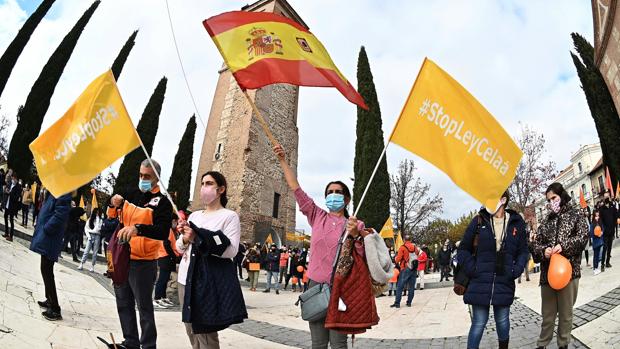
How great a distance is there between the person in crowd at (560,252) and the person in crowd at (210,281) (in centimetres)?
323

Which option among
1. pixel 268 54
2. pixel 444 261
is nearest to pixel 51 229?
pixel 268 54

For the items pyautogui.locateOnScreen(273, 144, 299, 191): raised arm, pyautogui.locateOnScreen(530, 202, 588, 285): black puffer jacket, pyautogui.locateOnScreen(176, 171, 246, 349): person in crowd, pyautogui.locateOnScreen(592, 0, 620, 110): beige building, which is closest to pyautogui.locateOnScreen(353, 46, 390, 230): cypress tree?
pyautogui.locateOnScreen(530, 202, 588, 285): black puffer jacket

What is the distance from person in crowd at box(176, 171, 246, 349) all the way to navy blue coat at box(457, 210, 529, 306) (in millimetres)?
2248

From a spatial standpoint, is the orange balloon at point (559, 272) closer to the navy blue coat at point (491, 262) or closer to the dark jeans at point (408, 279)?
the navy blue coat at point (491, 262)

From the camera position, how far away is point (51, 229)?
4.27 meters

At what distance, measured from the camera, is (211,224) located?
305 cm

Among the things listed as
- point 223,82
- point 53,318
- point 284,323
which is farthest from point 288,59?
point 223,82

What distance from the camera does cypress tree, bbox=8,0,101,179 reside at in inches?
835

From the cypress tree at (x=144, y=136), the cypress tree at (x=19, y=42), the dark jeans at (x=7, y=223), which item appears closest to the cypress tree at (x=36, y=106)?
the cypress tree at (x=19, y=42)

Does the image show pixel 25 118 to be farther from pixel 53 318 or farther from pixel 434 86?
pixel 434 86

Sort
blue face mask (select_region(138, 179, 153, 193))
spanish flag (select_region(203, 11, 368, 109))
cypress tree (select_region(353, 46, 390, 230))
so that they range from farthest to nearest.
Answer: cypress tree (select_region(353, 46, 390, 230)) → spanish flag (select_region(203, 11, 368, 109)) → blue face mask (select_region(138, 179, 153, 193))

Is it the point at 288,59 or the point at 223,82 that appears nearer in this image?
the point at 288,59

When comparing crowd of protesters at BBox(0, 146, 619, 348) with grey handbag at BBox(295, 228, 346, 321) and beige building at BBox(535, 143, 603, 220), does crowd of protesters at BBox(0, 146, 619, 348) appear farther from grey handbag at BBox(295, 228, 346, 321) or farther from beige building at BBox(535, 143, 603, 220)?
beige building at BBox(535, 143, 603, 220)

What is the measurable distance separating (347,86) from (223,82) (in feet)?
97.7
